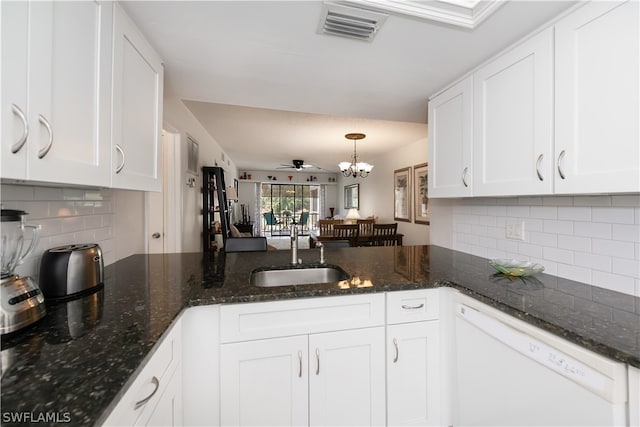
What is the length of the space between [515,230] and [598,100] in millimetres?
820

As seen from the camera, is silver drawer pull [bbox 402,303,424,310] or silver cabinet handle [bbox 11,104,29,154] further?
silver drawer pull [bbox 402,303,424,310]

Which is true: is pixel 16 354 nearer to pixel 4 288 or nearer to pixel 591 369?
pixel 4 288

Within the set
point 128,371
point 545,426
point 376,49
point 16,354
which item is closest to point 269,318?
point 128,371

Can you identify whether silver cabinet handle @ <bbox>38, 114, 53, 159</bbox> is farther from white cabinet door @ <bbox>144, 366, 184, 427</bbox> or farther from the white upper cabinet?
white cabinet door @ <bbox>144, 366, 184, 427</bbox>

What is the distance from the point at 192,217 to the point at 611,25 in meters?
3.65

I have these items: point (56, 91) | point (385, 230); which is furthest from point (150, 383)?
point (385, 230)

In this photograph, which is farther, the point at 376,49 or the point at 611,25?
the point at 376,49

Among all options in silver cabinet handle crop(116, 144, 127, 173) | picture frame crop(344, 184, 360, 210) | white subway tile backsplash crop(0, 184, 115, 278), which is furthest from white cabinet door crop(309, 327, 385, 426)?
picture frame crop(344, 184, 360, 210)

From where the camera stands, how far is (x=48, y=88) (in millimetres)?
753

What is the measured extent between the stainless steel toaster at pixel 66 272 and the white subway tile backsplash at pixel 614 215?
2217mm

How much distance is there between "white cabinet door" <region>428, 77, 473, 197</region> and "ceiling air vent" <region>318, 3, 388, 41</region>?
2.48ft

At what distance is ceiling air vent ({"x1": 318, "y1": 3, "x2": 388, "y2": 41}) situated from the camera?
114cm

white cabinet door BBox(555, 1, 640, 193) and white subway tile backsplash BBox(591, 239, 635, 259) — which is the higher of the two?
white cabinet door BBox(555, 1, 640, 193)

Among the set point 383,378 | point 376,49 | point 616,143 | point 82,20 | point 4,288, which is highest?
point 376,49
